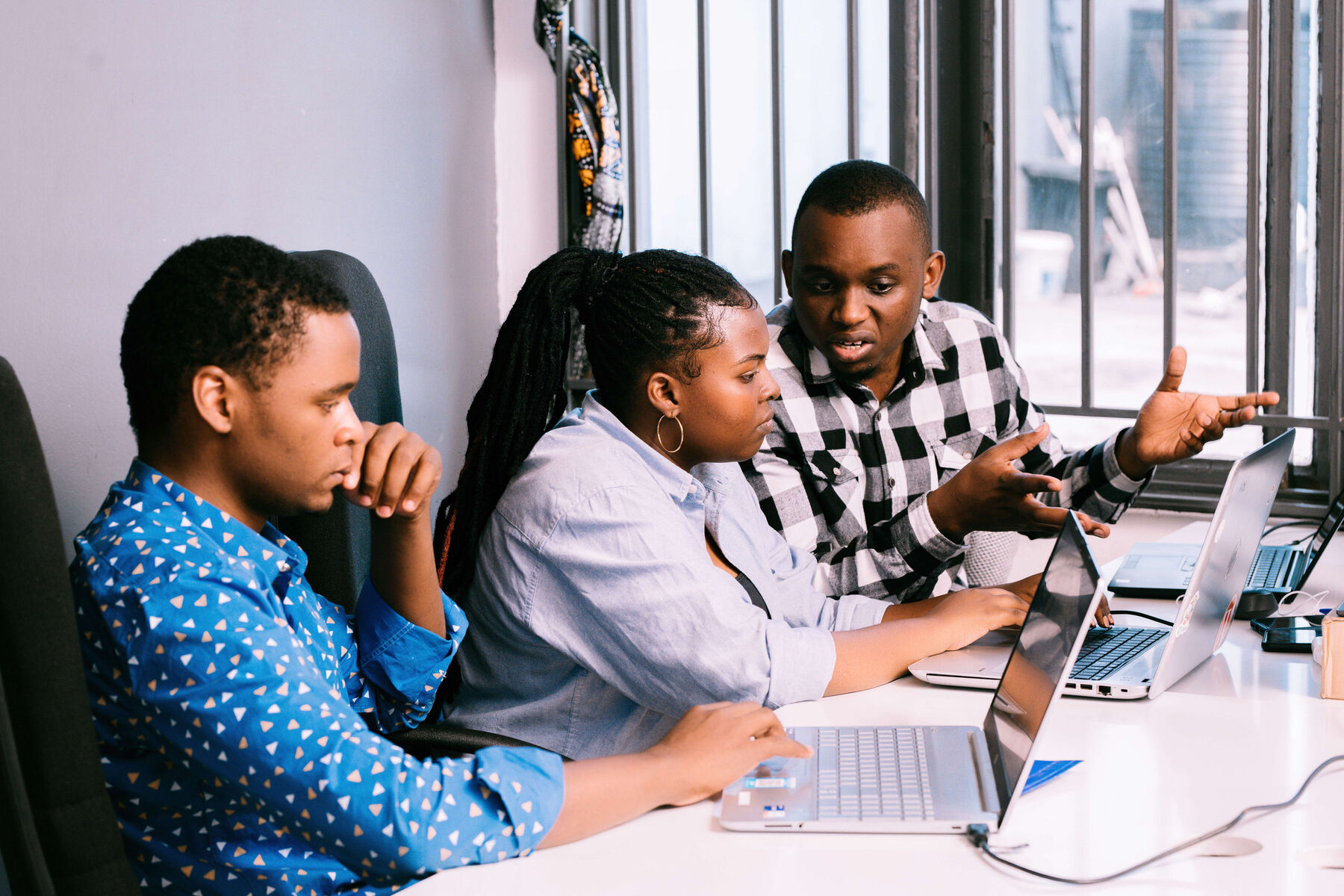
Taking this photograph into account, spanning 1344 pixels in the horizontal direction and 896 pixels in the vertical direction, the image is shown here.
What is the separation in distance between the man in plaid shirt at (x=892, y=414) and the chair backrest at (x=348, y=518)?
650 millimetres

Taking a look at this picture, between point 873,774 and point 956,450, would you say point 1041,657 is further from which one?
point 956,450

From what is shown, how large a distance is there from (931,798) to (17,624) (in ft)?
2.27

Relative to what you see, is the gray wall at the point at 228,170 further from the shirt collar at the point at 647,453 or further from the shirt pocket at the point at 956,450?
the shirt pocket at the point at 956,450

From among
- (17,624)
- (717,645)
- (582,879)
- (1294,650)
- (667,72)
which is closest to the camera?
(17,624)

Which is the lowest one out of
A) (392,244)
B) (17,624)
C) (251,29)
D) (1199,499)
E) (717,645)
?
(1199,499)

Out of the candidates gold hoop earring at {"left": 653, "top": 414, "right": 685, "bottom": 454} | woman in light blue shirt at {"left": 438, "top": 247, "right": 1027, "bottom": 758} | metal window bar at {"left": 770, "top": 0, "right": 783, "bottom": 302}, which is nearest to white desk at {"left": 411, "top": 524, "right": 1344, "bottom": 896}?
woman in light blue shirt at {"left": 438, "top": 247, "right": 1027, "bottom": 758}

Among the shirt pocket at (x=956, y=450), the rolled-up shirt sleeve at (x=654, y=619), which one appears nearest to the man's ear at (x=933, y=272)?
the shirt pocket at (x=956, y=450)

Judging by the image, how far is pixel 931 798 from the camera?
96 cm

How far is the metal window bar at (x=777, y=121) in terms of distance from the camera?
278cm

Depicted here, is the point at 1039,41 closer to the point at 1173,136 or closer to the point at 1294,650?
the point at 1173,136

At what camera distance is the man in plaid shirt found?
5.48ft

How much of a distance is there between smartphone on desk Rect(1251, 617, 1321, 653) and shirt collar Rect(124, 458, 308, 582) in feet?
3.69

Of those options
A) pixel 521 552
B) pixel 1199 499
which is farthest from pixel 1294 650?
pixel 1199 499

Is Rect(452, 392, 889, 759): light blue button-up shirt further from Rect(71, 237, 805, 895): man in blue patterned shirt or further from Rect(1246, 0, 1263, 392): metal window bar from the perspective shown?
Rect(1246, 0, 1263, 392): metal window bar
